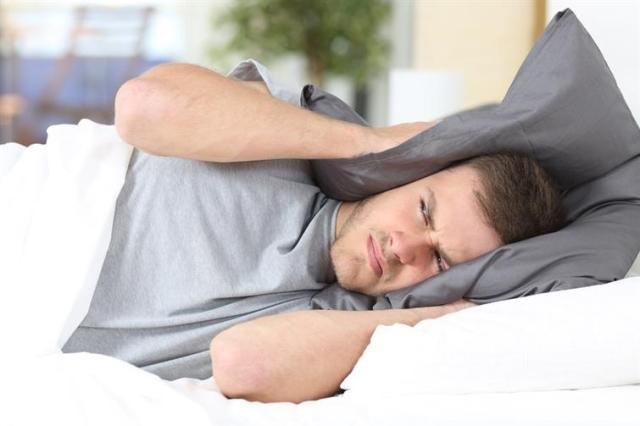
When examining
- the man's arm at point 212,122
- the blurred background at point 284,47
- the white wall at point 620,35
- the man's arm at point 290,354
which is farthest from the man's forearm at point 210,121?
the blurred background at point 284,47

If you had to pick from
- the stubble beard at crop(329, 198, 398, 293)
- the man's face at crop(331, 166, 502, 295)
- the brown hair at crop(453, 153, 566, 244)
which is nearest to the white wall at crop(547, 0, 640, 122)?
the brown hair at crop(453, 153, 566, 244)

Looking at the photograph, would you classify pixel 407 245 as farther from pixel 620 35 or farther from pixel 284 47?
pixel 284 47

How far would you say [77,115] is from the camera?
809 centimetres

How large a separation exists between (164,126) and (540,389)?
0.76 metres

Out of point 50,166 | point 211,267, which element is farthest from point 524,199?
point 50,166

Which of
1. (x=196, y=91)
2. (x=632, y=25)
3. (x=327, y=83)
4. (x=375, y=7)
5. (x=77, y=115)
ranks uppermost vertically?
(x=632, y=25)

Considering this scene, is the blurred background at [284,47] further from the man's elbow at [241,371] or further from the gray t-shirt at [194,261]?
the man's elbow at [241,371]

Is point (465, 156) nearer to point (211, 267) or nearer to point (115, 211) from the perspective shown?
point (211, 267)

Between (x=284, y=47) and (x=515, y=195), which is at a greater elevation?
(x=515, y=195)

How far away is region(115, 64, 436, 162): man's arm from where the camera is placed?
174cm

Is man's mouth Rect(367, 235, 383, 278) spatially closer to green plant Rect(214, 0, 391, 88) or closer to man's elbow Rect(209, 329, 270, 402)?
man's elbow Rect(209, 329, 270, 402)

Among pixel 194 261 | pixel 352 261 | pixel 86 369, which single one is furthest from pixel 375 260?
pixel 86 369

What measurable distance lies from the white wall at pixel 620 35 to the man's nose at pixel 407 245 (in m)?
0.72

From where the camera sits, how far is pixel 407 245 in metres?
1.76
